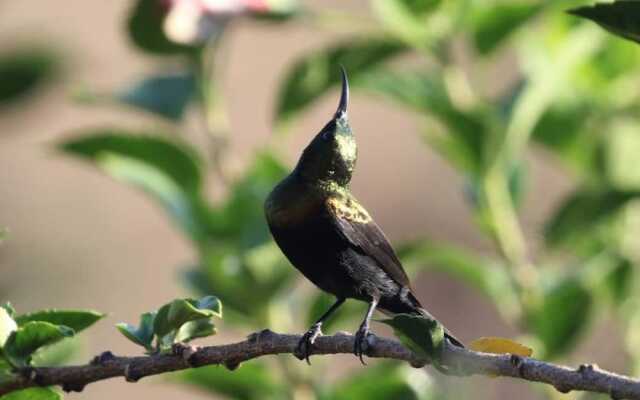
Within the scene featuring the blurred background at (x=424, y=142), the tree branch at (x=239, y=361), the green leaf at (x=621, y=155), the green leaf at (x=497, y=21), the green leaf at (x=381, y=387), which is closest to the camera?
the tree branch at (x=239, y=361)

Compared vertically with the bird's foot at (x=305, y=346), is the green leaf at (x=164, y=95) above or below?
above

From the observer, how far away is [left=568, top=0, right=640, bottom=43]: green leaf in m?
1.51

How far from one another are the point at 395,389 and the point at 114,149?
943 mm

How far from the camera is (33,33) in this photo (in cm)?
477

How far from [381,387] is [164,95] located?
982mm

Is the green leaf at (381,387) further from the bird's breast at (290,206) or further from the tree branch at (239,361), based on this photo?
the tree branch at (239,361)

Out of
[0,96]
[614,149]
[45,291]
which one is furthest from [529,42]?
[45,291]

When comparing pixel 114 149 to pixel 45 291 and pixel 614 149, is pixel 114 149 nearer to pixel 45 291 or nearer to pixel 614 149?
pixel 614 149

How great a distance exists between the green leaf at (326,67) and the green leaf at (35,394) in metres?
1.34

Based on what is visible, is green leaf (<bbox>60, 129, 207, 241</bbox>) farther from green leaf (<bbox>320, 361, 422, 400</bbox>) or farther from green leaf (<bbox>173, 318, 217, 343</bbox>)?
green leaf (<bbox>173, 318, 217, 343</bbox>)

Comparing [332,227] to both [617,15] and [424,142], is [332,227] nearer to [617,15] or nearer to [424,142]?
[617,15]

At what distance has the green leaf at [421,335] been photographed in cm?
150

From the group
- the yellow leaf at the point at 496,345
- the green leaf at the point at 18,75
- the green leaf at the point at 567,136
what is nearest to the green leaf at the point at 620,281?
the green leaf at the point at 567,136

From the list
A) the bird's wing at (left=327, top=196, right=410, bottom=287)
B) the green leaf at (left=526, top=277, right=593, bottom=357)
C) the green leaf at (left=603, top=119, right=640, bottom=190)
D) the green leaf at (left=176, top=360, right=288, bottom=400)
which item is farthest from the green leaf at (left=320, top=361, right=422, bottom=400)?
the green leaf at (left=603, top=119, right=640, bottom=190)
